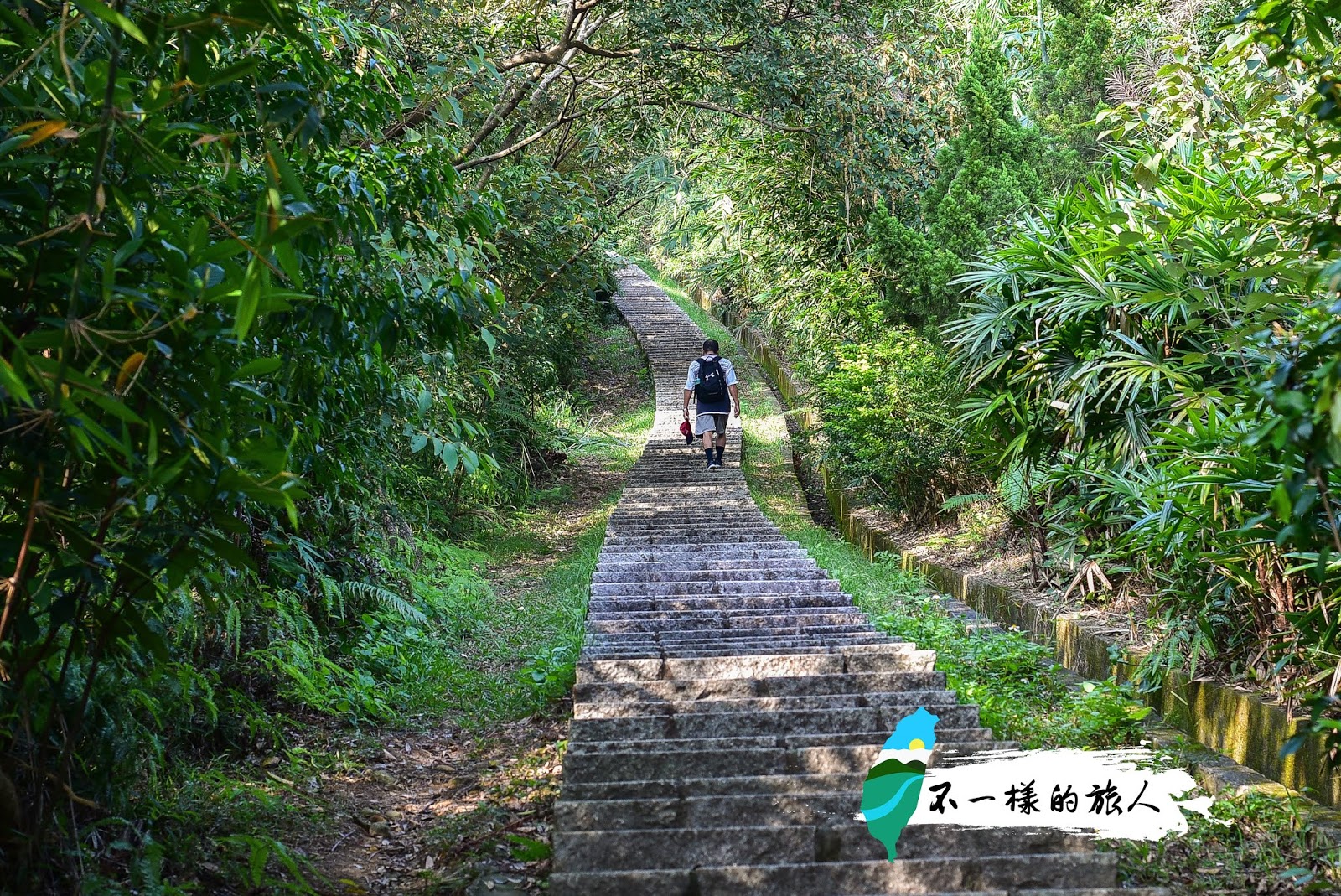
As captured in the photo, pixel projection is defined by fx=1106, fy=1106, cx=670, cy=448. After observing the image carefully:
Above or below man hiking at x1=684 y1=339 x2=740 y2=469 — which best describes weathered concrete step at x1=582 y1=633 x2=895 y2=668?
below

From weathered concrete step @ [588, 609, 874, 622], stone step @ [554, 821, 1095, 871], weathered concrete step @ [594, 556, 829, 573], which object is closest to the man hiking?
weathered concrete step @ [594, 556, 829, 573]

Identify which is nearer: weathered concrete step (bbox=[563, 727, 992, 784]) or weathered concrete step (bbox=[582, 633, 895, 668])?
weathered concrete step (bbox=[563, 727, 992, 784])

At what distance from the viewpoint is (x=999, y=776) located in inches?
147

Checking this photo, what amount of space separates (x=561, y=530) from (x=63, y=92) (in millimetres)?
9699

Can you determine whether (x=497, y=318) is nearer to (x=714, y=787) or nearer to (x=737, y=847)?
(x=714, y=787)

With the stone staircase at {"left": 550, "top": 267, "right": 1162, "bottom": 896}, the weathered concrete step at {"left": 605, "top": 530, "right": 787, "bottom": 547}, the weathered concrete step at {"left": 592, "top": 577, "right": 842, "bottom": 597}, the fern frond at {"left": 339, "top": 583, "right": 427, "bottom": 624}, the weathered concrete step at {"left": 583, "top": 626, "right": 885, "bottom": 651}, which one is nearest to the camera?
the stone staircase at {"left": 550, "top": 267, "right": 1162, "bottom": 896}

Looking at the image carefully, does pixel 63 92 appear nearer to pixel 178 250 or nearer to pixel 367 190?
pixel 178 250

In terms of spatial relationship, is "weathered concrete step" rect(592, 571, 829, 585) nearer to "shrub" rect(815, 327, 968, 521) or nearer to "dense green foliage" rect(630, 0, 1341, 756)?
"dense green foliage" rect(630, 0, 1341, 756)

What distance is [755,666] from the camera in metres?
5.05

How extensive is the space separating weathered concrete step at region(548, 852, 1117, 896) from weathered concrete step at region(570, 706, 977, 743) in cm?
111

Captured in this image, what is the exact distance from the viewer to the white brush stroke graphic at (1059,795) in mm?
3516

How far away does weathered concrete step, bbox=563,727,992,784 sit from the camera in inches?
151

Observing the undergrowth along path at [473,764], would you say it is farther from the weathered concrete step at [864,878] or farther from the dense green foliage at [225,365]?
the weathered concrete step at [864,878]

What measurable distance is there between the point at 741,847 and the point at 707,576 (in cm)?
387
